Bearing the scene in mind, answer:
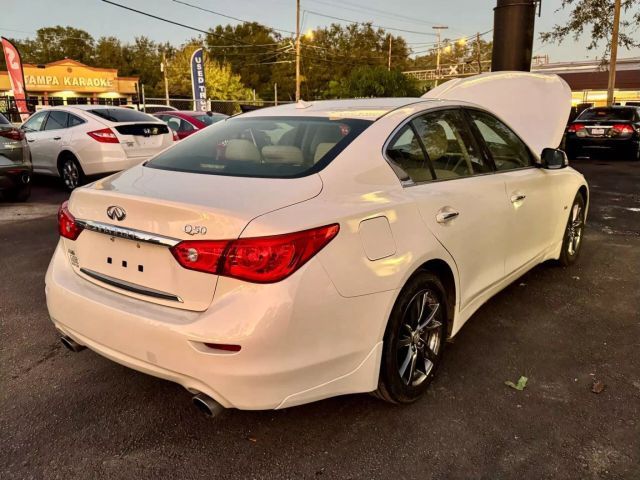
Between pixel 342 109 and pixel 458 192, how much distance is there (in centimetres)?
85

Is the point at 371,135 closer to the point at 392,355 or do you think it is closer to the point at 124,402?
the point at 392,355

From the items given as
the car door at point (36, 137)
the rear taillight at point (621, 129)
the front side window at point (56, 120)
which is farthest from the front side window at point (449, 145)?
the rear taillight at point (621, 129)

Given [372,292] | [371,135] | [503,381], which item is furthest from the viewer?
[503,381]

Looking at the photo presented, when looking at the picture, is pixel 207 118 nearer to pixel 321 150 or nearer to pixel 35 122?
pixel 35 122

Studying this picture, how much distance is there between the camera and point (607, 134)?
14.7 m

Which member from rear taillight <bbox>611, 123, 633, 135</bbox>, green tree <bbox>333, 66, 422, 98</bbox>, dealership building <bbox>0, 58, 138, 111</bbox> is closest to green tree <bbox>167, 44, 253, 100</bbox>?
dealership building <bbox>0, 58, 138, 111</bbox>

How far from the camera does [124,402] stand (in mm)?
2852

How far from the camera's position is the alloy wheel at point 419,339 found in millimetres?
2751

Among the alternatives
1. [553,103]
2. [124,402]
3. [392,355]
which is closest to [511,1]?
[553,103]

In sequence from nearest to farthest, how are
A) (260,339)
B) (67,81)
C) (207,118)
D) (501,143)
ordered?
(260,339), (501,143), (207,118), (67,81)

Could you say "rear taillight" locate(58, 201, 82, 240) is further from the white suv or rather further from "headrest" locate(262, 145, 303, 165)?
the white suv

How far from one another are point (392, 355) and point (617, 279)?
323 centimetres

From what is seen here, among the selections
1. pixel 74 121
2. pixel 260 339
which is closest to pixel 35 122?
pixel 74 121

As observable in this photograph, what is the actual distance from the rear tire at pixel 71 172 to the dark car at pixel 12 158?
1191 millimetres
